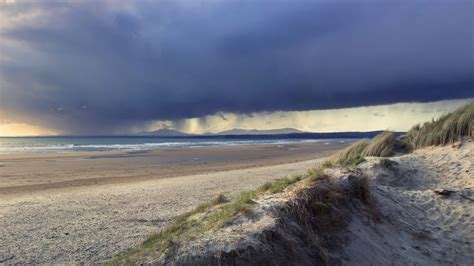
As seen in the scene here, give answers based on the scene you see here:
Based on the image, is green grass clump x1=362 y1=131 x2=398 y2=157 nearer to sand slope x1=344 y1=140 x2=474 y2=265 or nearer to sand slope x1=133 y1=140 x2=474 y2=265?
sand slope x1=344 y1=140 x2=474 y2=265

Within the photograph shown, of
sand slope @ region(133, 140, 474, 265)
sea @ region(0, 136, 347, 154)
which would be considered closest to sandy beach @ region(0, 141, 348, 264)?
sand slope @ region(133, 140, 474, 265)

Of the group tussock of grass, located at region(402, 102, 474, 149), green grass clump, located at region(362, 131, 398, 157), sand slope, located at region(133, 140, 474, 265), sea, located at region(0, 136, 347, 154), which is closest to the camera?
sand slope, located at region(133, 140, 474, 265)

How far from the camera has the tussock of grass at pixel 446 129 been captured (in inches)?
442

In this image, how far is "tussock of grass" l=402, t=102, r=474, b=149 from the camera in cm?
1123

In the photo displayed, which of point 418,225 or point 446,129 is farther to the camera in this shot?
point 446,129

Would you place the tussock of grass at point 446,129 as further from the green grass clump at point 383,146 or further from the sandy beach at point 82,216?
the sandy beach at point 82,216

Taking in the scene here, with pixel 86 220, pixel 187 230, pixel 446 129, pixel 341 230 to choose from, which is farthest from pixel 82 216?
pixel 446 129

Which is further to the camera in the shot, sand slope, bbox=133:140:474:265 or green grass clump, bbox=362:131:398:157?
green grass clump, bbox=362:131:398:157

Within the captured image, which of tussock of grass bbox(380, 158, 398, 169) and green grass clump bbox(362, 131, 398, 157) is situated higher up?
green grass clump bbox(362, 131, 398, 157)

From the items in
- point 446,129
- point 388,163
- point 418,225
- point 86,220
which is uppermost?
point 446,129

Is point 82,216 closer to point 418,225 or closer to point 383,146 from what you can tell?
point 418,225

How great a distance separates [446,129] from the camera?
1158 cm

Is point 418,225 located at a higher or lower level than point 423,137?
lower

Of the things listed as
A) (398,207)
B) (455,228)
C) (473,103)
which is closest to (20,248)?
(398,207)
